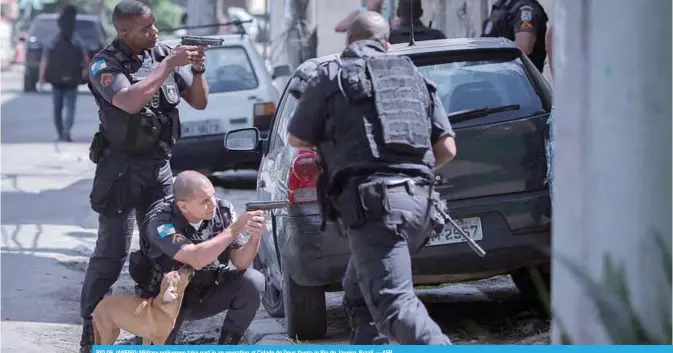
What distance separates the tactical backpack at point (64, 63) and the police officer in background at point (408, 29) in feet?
28.6

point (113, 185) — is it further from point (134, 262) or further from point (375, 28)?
point (375, 28)

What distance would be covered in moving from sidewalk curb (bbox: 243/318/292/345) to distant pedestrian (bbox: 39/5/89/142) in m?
12.1

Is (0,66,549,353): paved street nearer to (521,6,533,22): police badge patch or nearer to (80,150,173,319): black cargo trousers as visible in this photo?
(80,150,173,319): black cargo trousers

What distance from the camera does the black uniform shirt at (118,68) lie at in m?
6.20

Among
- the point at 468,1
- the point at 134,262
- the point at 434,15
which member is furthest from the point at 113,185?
the point at 434,15

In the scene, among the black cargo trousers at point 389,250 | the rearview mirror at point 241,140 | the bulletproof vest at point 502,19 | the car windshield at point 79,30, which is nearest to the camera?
the black cargo trousers at point 389,250

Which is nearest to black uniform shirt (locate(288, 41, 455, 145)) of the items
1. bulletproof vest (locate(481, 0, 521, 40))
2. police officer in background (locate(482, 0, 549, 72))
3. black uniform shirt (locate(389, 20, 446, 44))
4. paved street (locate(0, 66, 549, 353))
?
paved street (locate(0, 66, 549, 353))

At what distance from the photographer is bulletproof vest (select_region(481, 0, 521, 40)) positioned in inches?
360

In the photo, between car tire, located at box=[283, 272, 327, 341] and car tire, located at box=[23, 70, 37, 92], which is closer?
car tire, located at box=[283, 272, 327, 341]

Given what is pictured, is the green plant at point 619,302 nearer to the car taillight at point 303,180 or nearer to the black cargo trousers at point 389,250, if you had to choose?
the black cargo trousers at point 389,250

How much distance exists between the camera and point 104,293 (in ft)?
21.2

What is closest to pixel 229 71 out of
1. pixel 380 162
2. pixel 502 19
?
pixel 502 19

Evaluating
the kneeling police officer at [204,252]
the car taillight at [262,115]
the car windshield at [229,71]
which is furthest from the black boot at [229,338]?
the car windshield at [229,71]

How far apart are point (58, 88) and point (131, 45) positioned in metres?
12.7
